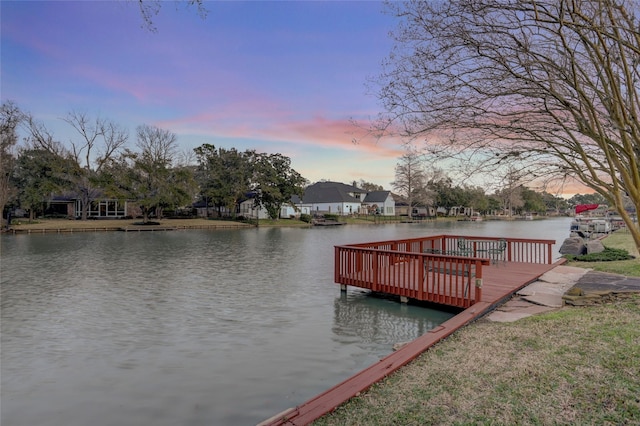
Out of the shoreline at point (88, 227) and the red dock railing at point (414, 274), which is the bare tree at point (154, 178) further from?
the red dock railing at point (414, 274)

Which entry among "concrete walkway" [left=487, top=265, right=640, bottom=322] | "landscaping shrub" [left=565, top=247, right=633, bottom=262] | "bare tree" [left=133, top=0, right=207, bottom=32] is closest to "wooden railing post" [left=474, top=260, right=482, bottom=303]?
"concrete walkway" [left=487, top=265, right=640, bottom=322]

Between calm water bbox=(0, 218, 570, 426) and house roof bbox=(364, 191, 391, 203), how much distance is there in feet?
201

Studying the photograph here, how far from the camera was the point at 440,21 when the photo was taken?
13.3 feet

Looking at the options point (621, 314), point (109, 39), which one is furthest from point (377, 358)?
point (109, 39)

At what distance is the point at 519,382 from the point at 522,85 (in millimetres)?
3428

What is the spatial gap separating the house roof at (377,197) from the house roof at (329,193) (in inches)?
115

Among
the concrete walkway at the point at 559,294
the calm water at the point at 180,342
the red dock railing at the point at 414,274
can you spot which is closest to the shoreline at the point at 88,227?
the calm water at the point at 180,342

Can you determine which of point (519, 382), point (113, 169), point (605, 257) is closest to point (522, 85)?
point (519, 382)

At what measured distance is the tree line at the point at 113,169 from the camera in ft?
119

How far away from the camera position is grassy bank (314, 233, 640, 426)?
2822mm

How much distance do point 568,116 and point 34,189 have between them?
4487 cm

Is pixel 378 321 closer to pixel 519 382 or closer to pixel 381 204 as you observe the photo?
pixel 519 382

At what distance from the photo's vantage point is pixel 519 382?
11.0ft

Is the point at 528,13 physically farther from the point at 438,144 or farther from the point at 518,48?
the point at 438,144
